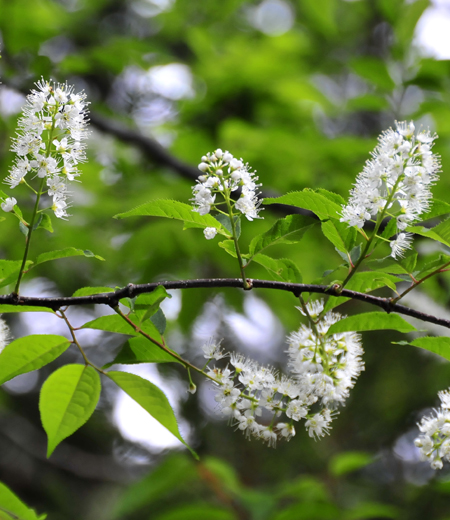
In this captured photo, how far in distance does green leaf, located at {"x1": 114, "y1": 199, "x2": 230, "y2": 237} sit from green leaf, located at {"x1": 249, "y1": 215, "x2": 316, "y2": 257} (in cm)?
10

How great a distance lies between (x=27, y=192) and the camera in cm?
493

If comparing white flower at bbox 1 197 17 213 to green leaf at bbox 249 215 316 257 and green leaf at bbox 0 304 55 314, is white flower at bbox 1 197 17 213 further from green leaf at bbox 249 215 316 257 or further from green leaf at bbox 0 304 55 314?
green leaf at bbox 249 215 316 257

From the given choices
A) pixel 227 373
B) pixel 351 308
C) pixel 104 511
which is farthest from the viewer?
pixel 104 511

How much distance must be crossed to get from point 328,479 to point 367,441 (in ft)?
3.54

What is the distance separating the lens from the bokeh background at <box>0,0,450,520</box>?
4.17m

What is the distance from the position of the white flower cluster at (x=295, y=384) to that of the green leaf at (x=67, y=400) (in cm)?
43

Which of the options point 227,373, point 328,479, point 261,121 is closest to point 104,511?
point 328,479

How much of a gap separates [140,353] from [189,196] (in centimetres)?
281

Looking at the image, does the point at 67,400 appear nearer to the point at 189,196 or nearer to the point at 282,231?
the point at 282,231

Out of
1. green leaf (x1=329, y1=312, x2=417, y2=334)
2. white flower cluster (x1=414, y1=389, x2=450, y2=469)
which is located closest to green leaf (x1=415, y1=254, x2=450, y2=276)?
green leaf (x1=329, y1=312, x2=417, y2=334)

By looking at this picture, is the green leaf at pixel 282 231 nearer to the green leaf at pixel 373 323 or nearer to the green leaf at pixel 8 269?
the green leaf at pixel 373 323

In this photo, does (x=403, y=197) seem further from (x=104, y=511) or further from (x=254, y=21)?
(x=104, y=511)

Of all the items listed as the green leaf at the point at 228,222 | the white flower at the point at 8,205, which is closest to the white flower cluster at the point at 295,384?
the green leaf at the point at 228,222

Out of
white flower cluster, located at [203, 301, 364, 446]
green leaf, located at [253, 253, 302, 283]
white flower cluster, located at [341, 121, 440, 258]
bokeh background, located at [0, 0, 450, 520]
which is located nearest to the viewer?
white flower cluster, located at [341, 121, 440, 258]
